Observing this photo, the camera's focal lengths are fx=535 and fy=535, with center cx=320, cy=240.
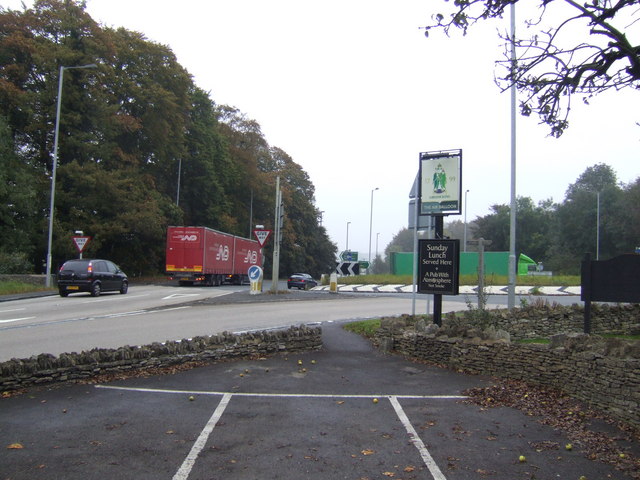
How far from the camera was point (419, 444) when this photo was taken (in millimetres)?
5215

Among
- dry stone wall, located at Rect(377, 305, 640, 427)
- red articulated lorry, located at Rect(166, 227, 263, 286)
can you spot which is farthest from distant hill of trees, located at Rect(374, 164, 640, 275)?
dry stone wall, located at Rect(377, 305, 640, 427)

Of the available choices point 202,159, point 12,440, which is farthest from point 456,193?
point 202,159

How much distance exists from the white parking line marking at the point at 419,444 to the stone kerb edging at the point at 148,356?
142 inches

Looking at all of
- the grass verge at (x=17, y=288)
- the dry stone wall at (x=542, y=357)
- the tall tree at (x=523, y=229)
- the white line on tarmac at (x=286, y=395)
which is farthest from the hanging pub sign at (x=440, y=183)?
the tall tree at (x=523, y=229)

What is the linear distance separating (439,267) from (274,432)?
6.32 metres

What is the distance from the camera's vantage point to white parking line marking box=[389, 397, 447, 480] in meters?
4.49

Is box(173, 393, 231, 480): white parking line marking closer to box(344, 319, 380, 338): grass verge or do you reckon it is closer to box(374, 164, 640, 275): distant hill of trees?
box(344, 319, 380, 338): grass verge

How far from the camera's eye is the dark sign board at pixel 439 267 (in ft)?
35.2

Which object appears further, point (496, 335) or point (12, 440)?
point (496, 335)

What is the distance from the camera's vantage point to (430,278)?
1099 cm

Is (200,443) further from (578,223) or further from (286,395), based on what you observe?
(578,223)

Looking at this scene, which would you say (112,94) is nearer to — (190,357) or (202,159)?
(202,159)

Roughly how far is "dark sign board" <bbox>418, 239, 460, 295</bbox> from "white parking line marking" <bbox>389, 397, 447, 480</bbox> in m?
4.31

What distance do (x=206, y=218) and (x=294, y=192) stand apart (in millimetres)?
22436
